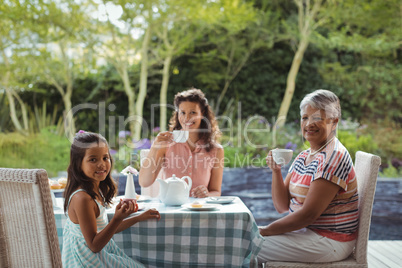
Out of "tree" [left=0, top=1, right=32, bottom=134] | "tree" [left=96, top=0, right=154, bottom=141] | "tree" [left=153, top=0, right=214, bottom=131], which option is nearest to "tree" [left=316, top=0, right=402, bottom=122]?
"tree" [left=153, top=0, right=214, bottom=131]

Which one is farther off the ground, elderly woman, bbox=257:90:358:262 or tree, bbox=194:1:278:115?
tree, bbox=194:1:278:115

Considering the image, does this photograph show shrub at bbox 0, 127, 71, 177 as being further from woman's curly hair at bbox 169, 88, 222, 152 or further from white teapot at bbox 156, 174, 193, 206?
white teapot at bbox 156, 174, 193, 206

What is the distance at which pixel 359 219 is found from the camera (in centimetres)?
191

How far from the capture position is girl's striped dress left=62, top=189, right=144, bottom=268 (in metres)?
1.60

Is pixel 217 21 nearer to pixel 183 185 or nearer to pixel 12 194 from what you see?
pixel 183 185

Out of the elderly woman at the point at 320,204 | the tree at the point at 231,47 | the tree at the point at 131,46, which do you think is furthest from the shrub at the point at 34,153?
the elderly woman at the point at 320,204

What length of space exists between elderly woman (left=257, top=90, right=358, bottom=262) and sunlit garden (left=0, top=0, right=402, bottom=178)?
4.11 m

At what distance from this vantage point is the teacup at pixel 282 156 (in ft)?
6.49

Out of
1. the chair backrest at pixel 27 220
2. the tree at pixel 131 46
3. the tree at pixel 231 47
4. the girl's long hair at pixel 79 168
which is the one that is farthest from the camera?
the tree at pixel 231 47

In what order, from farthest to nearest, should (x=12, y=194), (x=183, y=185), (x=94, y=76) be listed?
(x=94, y=76), (x=183, y=185), (x=12, y=194)

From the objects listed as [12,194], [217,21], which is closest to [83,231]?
[12,194]

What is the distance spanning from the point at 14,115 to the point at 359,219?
6.35 meters

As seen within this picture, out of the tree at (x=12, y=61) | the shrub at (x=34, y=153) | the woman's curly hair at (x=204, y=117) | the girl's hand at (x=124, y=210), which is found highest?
the tree at (x=12, y=61)

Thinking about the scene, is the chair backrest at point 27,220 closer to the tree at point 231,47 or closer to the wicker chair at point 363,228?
the wicker chair at point 363,228
